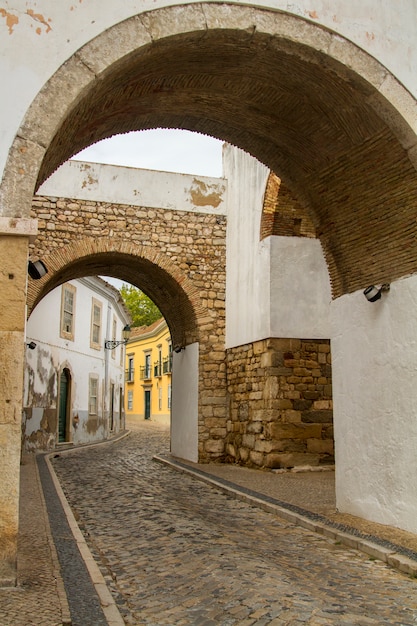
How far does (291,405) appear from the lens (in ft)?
34.6

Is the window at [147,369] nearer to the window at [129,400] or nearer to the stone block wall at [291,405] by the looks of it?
the window at [129,400]

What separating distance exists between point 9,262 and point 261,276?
288 inches

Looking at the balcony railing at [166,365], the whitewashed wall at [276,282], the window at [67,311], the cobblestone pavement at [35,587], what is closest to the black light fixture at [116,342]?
the window at [67,311]

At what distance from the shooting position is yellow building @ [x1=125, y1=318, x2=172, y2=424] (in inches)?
1403

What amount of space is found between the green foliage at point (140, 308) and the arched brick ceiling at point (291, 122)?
3330 cm

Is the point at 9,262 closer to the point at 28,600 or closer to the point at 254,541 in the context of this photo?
the point at 28,600

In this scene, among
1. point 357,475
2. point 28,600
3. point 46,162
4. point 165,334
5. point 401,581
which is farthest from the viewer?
point 165,334

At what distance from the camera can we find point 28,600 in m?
3.56

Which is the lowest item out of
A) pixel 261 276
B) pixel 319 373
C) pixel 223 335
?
pixel 319 373

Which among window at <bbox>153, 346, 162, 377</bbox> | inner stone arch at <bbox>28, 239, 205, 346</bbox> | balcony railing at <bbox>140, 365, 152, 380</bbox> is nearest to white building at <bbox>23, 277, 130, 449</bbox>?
inner stone arch at <bbox>28, 239, 205, 346</bbox>

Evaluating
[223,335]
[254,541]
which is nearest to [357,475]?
[254,541]

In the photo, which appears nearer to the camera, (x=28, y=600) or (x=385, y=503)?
(x=28, y=600)

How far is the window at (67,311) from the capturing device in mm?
18375

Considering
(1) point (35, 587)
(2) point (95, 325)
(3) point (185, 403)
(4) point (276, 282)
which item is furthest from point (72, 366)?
(1) point (35, 587)
